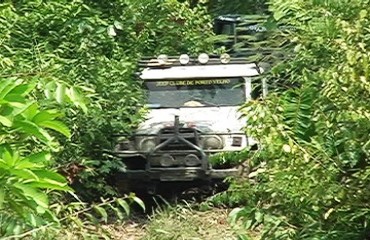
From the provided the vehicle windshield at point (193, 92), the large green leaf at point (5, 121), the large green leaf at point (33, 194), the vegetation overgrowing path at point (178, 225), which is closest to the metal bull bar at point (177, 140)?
the vegetation overgrowing path at point (178, 225)

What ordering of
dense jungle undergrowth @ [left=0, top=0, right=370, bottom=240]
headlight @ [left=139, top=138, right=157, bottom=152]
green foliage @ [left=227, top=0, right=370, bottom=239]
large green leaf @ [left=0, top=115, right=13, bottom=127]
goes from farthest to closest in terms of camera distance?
headlight @ [left=139, top=138, right=157, bottom=152]
green foliage @ [left=227, top=0, right=370, bottom=239]
dense jungle undergrowth @ [left=0, top=0, right=370, bottom=240]
large green leaf @ [left=0, top=115, right=13, bottom=127]

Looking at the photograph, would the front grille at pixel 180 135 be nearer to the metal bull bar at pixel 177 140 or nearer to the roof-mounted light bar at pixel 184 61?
the metal bull bar at pixel 177 140

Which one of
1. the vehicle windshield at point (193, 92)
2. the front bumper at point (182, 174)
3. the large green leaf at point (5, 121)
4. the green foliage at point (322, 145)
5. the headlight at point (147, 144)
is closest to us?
the large green leaf at point (5, 121)

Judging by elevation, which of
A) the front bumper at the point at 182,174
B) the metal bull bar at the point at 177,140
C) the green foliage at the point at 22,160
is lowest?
the front bumper at the point at 182,174

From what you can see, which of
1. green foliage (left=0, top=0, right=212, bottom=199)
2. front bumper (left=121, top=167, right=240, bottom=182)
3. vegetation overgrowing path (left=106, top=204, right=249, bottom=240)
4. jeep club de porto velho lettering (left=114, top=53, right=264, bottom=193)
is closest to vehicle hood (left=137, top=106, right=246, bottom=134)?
jeep club de porto velho lettering (left=114, top=53, right=264, bottom=193)

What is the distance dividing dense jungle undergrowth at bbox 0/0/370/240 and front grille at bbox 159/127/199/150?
1.06ft

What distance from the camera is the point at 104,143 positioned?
909 centimetres

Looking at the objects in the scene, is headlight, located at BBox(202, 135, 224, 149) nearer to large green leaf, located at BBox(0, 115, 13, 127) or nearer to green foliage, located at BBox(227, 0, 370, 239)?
green foliage, located at BBox(227, 0, 370, 239)

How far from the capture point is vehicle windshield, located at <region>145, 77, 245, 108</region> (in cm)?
961

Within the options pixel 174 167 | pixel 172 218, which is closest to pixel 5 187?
pixel 172 218

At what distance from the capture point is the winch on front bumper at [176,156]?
8.87 metres

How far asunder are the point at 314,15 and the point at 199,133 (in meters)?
4.32

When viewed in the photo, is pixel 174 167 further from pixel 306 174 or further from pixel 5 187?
pixel 5 187

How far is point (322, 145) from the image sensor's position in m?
4.36
